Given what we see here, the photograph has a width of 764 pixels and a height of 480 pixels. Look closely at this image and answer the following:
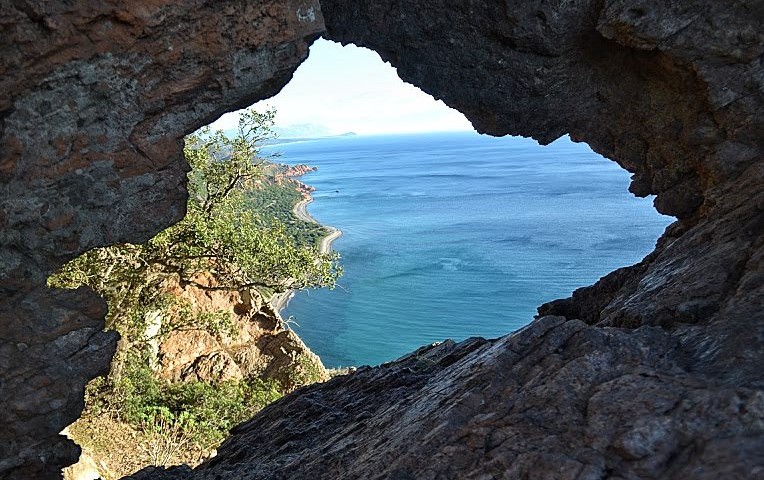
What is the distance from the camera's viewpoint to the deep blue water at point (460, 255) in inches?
1923

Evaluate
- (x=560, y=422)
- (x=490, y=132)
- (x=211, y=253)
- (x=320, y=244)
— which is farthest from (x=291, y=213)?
(x=560, y=422)

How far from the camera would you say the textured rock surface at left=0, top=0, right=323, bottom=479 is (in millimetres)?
7363

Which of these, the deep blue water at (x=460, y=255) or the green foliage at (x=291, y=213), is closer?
the deep blue water at (x=460, y=255)

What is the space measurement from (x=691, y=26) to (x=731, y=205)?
9.81ft

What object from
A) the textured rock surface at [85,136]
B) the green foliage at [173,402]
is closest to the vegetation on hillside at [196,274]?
the green foliage at [173,402]

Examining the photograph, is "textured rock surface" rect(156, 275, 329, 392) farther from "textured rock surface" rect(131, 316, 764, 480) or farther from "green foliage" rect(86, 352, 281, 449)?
"textured rock surface" rect(131, 316, 764, 480)

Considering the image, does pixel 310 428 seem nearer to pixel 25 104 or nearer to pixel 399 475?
pixel 399 475

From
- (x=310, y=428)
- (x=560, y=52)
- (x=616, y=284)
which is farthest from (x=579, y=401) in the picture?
(x=560, y=52)

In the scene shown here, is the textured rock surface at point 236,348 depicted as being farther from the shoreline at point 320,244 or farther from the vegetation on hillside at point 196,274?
the shoreline at point 320,244

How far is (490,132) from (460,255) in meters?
54.6

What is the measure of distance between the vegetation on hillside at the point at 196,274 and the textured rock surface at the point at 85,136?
8.33m

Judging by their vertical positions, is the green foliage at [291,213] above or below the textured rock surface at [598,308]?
below

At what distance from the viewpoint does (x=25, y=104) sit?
7379mm

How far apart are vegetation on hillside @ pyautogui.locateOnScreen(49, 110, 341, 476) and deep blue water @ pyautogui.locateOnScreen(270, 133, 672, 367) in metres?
7.04
